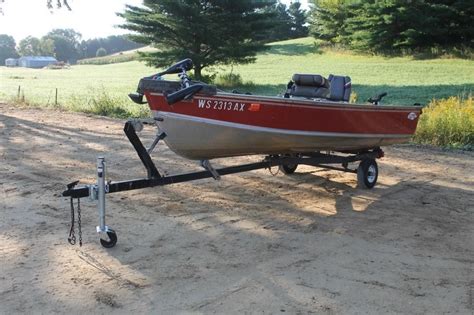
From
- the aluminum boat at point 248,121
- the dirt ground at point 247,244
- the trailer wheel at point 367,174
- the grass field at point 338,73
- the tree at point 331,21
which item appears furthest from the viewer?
the tree at point 331,21

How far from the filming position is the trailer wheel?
7520mm

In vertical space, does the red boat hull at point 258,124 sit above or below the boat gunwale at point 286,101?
below

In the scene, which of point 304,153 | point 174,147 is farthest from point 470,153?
point 174,147

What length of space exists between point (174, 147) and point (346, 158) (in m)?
2.74

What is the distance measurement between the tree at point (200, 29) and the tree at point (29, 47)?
127569mm

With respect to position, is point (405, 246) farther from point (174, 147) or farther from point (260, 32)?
point (260, 32)

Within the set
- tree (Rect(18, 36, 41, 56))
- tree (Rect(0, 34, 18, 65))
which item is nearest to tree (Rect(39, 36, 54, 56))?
tree (Rect(18, 36, 41, 56))

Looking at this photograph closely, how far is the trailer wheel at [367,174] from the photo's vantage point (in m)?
7.52

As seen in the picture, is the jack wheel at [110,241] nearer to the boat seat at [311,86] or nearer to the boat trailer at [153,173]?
the boat trailer at [153,173]

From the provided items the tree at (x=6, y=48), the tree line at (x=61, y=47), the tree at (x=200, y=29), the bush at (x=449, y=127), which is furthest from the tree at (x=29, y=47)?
the bush at (x=449, y=127)

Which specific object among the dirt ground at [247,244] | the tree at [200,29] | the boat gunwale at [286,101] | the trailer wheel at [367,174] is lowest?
the dirt ground at [247,244]

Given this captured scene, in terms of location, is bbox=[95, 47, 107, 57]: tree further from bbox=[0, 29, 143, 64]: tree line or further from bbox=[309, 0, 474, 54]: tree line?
bbox=[309, 0, 474, 54]: tree line

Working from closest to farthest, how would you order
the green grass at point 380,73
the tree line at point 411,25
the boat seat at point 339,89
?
the boat seat at point 339,89 < the green grass at point 380,73 < the tree line at point 411,25

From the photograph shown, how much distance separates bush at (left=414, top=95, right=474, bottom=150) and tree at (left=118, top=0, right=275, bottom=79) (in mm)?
18109
